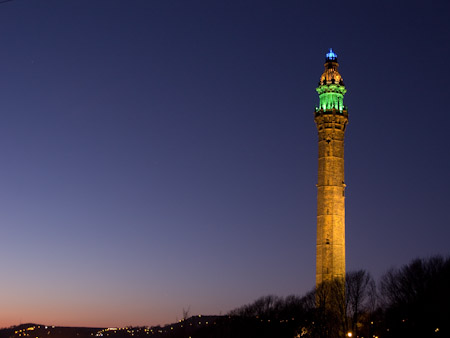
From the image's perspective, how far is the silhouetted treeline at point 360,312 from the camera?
2408 inches

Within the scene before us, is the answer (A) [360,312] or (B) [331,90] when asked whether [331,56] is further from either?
(A) [360,312]

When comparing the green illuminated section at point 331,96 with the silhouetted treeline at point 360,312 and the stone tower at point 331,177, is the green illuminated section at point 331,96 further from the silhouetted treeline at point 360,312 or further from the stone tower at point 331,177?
the silhouetted treeline at point 360,312

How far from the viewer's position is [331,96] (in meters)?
90.5

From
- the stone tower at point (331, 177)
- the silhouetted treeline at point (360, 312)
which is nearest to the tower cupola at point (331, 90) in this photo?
the stone tower at point (331, 177)

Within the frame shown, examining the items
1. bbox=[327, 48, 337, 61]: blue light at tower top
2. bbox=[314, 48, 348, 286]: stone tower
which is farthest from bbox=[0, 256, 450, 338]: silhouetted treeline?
bbox=[327, 48, 337, 61]: blue light at tower top

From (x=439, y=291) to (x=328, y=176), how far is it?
26515 millimetres

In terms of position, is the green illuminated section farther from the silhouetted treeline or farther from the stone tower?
the silhouetted treeline

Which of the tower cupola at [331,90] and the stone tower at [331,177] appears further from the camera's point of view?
the tower cupola at [331,90]

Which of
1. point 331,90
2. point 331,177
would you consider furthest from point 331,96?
point 331,177

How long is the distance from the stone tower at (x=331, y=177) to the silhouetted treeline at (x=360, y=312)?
3.02 m

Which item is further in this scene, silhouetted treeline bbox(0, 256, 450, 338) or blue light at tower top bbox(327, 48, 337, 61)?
blue light at tower top bbox(327, 48, 337, 61)

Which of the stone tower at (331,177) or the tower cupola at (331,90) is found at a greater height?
the tower cupola at (331,90)

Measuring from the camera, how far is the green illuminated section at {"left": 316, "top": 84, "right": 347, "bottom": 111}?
Answer: 89625 mm

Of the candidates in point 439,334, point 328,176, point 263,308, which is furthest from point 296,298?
point 439,334
